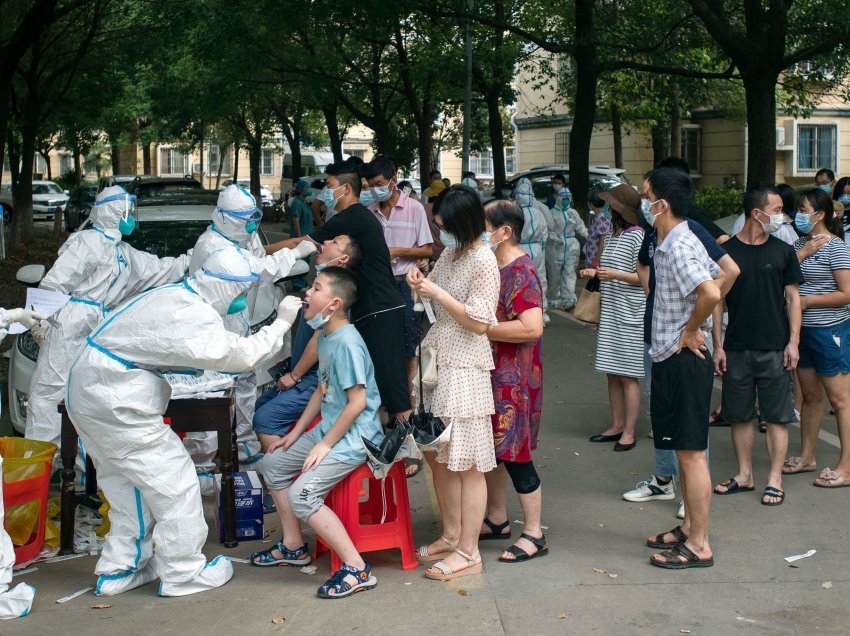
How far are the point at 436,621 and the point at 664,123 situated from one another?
25984mm

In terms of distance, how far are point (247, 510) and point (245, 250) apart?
1390 mm

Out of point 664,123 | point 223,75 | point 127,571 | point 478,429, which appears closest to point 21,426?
point 127,571

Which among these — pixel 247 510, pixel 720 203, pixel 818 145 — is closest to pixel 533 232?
pixel 247 510

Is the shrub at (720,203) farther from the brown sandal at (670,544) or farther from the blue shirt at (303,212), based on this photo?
the brown sandal at (670,544)

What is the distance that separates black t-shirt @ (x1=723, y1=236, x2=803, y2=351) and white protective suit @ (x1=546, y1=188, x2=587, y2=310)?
8902 millimetres

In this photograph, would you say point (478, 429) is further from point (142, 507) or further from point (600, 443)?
point (600, 443)

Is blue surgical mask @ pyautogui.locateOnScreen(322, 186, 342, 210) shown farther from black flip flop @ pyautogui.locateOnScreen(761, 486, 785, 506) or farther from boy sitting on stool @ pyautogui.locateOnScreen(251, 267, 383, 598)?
black flip flop @ pyautogui.locateOnScreen(761, 486, 785, 506)

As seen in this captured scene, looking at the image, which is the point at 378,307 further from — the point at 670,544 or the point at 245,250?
the point at 670,544

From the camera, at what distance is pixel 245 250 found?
581 cm

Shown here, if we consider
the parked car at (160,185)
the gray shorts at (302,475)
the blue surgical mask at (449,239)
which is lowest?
the gray shorts at (302,475)

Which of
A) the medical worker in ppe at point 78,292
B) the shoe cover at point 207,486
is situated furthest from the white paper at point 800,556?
the medical worker in ppe at point 78,292

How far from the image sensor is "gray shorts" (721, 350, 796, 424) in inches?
252

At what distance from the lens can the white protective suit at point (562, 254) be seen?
50.6 ft

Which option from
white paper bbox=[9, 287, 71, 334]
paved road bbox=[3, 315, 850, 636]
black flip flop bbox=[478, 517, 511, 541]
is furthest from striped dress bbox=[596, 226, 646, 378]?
white paper bbox=[9, 287, 71, 334]
